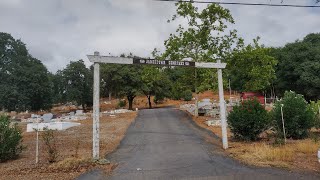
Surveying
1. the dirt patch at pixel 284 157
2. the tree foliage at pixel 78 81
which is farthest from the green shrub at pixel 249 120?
the tree foliage at pixel 78 81

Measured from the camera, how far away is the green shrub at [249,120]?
57.2 feet

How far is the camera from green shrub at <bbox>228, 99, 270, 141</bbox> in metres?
17.4

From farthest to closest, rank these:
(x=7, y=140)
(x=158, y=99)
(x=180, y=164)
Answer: (x=158, y=99) → (x=7, y=140) → (x=180, y=164)

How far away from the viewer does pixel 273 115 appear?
1895 centimetres

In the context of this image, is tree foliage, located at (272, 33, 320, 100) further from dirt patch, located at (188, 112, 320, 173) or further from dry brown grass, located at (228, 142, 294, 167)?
dry brown grass, located at (228, 142, 294, 167)

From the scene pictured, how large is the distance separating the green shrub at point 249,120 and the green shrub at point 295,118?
47.9 inches

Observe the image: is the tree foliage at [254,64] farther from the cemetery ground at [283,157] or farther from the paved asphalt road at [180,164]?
the cemetery ground at [283,157]

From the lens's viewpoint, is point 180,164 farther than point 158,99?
No

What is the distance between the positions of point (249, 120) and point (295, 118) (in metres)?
2.74

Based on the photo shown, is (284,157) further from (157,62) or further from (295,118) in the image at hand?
(295,118)

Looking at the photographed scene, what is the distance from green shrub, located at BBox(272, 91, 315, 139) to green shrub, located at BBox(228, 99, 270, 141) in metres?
1.22

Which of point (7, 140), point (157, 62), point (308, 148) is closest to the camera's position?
point (308, 148)

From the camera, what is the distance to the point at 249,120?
57.2ft

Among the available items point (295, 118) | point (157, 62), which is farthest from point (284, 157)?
point (295, 118)
